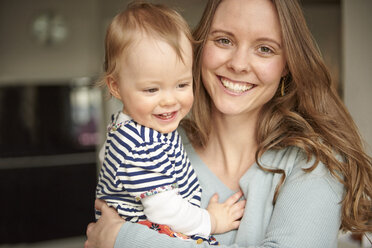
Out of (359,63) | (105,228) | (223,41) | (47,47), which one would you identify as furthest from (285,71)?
(47,47)

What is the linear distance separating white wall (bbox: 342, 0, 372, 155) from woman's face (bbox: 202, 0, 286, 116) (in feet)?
3.65

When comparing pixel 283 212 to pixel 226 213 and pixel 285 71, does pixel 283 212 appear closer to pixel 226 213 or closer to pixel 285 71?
pixel 226 213

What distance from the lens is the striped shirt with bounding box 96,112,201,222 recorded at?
54.6 inches

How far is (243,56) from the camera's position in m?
1.63

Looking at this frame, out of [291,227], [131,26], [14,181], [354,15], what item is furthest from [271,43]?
[14,181]

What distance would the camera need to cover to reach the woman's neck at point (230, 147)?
5.89 feet

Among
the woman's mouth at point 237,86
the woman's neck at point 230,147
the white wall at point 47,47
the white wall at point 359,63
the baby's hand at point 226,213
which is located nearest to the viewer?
the baby's hand at point 226,213

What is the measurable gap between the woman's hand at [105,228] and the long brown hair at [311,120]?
0.57m

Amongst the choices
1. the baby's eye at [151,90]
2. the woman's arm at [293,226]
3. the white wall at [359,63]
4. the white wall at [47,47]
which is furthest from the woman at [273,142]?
the white wall at [47,47]

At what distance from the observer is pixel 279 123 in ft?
5.89

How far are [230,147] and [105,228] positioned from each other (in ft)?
2.07

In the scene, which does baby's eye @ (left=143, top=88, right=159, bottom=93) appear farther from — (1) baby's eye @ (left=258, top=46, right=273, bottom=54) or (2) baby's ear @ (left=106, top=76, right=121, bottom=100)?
(1) baby's eye @ (left=258, top=46, right=273, bottom=54)

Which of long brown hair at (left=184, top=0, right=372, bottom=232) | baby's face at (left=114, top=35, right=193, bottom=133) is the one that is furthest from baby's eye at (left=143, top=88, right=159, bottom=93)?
long brown hair at (left=184, top=0, right=372, bottom=232)

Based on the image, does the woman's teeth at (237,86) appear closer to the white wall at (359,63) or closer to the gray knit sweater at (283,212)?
the gray knit sweater at (283,212)
